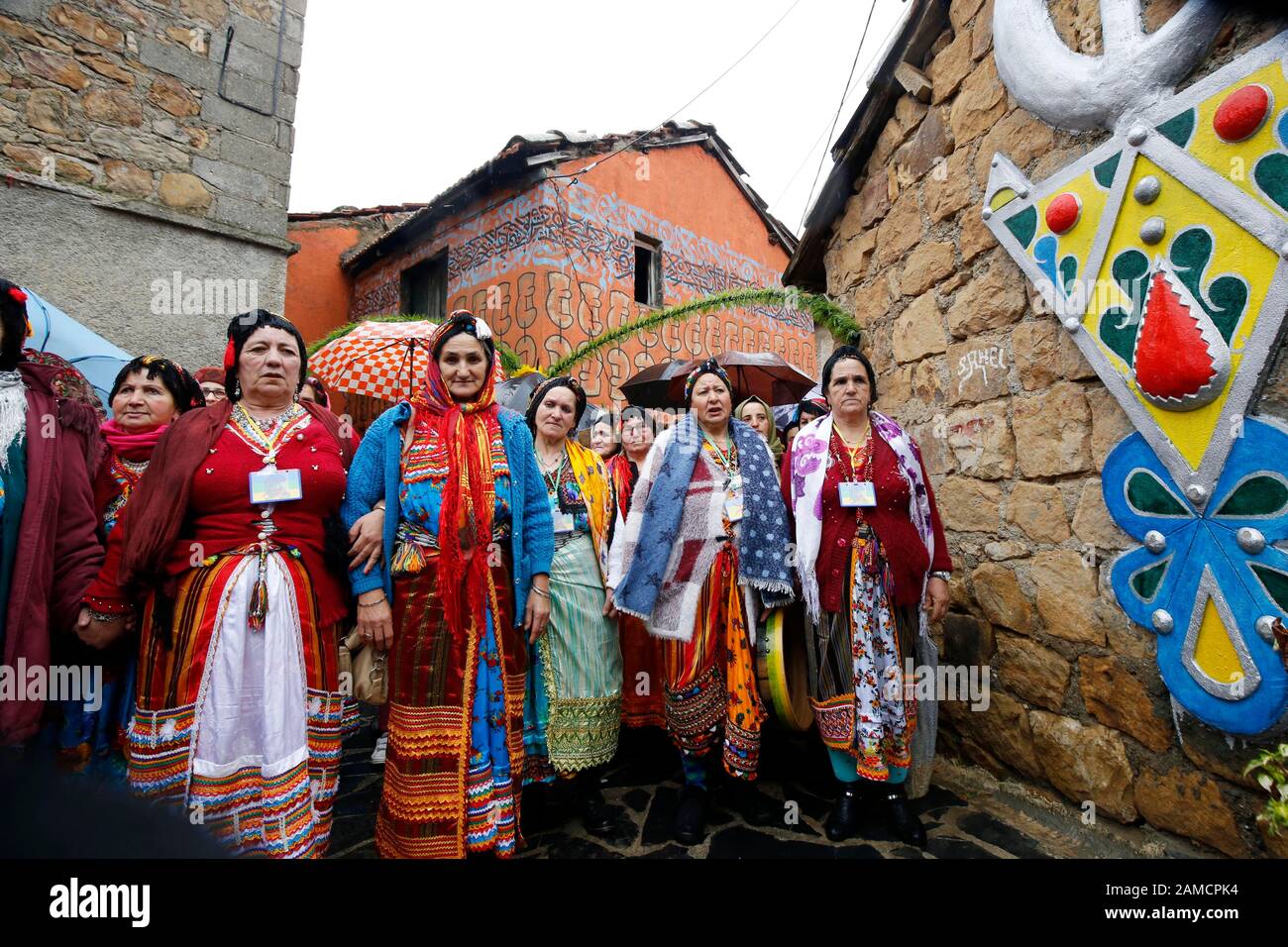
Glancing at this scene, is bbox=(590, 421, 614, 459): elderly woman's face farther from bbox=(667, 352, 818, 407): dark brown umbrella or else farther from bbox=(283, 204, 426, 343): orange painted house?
bbox=(283, 204, 426, 343): orange painted house

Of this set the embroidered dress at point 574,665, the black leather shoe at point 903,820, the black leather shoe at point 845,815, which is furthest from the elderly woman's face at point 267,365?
the black leather shoe at point 903,820

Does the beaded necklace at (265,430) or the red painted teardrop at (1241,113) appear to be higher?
the red painted teardrop at (1241,113)

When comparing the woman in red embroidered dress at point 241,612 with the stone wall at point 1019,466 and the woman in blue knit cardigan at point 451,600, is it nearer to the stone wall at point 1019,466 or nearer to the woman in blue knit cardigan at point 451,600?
the woman in blue knit cardigan at point 451,600

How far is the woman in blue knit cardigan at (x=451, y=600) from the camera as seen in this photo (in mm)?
2049

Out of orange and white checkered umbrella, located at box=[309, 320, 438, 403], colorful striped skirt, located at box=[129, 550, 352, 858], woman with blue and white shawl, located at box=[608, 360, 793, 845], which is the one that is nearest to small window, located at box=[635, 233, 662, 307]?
orange and white checkered umbrella, located at box=[309, 320, 438, 403]

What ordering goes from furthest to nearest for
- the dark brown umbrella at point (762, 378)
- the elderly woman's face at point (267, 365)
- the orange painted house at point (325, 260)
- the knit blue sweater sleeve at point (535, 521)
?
the orange painted house at point (325, 260) → the dark brown umbrella at point (762, 378) → the knit blue sweater sleeve at point (535, 521) → the elderly woman's face at point (267, 365)

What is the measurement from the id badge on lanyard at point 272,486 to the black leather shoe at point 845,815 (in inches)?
95.5

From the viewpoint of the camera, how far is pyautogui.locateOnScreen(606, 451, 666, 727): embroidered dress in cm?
320

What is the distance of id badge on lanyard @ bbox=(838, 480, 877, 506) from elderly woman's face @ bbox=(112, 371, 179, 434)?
289 cm

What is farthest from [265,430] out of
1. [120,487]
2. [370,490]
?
[120,487]

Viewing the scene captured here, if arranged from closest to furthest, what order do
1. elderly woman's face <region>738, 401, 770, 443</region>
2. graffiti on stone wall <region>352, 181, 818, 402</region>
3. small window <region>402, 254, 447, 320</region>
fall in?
elderly woman's face <region>738, 401, 770, 443</region>
graffiti on stone wall <region>352, 181, 818, 402</region>
small window <region>402, 254, 447, 320</region>

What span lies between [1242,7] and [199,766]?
156 inches
